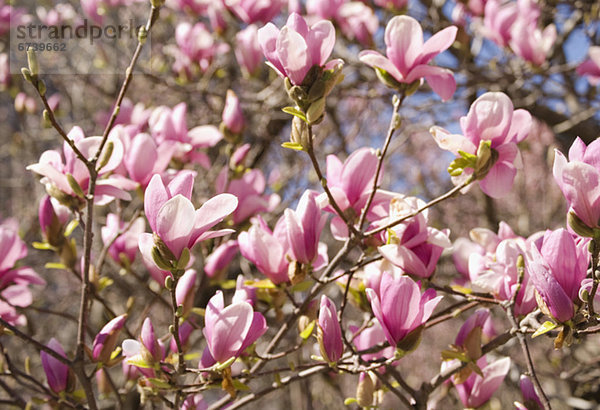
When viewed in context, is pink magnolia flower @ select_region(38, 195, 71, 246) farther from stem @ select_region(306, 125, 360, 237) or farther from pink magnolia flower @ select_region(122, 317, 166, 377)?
stem @ select_region(306, 125, 360, 237)

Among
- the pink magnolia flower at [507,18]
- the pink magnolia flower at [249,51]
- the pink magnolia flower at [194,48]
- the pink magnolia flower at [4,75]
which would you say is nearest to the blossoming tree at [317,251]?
the pink magnolia flower at [507,18]

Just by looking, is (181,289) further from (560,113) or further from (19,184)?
(19,184)

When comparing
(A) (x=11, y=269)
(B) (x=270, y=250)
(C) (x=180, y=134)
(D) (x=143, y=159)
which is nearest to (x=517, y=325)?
(B) (x=270, y=250)

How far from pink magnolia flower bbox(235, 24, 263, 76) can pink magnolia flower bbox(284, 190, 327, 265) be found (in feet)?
3.69

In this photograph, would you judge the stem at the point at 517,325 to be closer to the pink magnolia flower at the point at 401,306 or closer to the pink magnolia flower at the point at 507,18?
the pink magnolia flower at the point at 401,306

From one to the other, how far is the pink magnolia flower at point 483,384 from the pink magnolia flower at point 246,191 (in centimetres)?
63

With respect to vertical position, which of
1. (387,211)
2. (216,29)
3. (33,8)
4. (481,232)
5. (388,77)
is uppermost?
(33,8)

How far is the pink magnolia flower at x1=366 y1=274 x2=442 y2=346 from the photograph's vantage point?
835mm

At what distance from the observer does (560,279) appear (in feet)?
2.58

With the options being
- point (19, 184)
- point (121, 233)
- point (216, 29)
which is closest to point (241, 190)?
point (121, 233)

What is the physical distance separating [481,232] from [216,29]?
1.53m

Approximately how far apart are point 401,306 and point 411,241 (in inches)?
5.3

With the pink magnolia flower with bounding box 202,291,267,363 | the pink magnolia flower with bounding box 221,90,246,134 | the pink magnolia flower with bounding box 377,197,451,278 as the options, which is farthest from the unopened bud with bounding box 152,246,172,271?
the pink magnolia flower with bounding box 221,90,246,134

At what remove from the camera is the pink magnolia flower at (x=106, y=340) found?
974 mm
